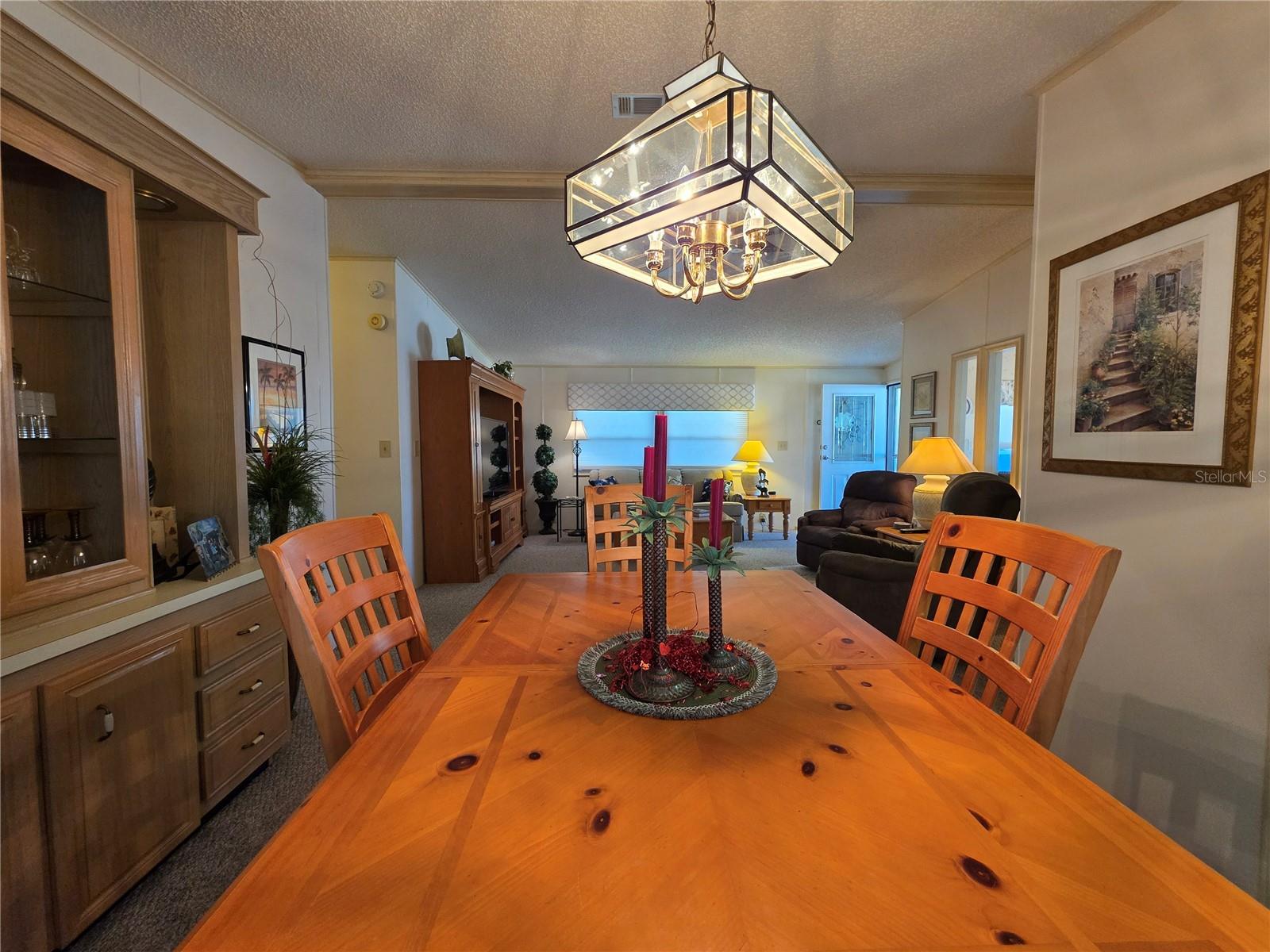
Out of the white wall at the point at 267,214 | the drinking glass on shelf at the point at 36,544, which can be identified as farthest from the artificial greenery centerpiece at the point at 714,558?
the white wall at the point at 267,214

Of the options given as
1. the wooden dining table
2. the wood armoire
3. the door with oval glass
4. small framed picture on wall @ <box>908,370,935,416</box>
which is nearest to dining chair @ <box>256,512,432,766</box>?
the wooden dining table

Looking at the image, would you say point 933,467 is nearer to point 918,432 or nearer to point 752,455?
point 918,432

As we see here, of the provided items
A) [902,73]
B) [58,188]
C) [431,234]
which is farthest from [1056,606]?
[431,234]

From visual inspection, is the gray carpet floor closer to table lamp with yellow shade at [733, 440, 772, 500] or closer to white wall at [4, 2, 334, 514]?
white wall at [4, 2, 334, 514]

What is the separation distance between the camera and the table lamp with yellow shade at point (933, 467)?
9.79 feet

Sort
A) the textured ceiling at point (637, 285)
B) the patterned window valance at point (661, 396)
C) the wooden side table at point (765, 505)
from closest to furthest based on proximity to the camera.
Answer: the textured ceiling at point (637, 285)
the wooden side table at point (765, 505)
the patterned window valance at point (661, 396)

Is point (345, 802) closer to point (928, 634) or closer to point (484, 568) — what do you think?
point (928, 634)

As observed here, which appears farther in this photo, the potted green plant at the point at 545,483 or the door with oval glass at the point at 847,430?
the door with oval glass at the point at 847,430

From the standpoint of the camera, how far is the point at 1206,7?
49.5 inches

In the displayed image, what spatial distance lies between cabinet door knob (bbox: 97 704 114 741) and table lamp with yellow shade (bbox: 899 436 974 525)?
3.66 meters

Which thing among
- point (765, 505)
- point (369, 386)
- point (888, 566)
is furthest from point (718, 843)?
point (765, 505)

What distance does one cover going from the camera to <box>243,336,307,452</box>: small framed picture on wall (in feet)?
6.42

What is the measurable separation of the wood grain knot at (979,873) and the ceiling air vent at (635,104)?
7.33 feet

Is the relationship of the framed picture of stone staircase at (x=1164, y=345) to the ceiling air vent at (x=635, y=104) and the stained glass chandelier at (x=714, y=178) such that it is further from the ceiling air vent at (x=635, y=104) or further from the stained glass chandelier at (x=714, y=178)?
the ceiling air vent at (x=635, y=104)
